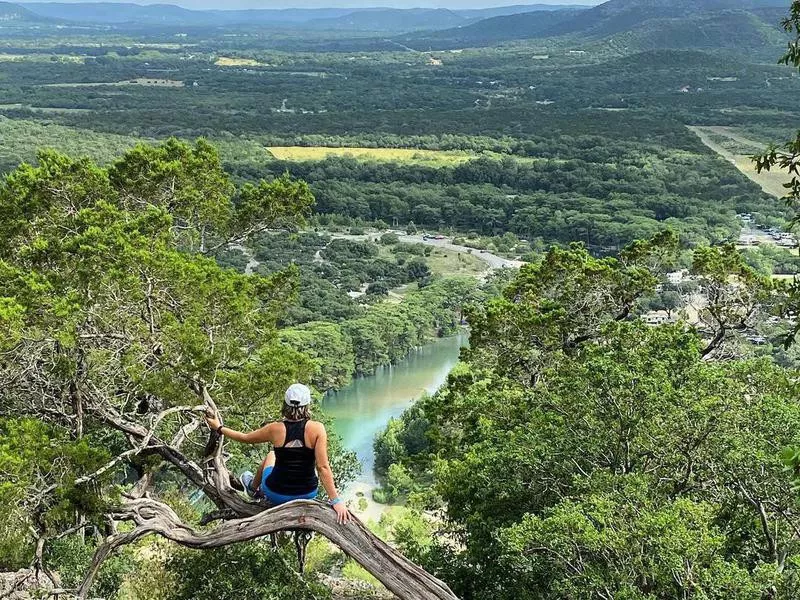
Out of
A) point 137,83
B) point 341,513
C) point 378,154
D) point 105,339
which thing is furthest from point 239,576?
point 137,83

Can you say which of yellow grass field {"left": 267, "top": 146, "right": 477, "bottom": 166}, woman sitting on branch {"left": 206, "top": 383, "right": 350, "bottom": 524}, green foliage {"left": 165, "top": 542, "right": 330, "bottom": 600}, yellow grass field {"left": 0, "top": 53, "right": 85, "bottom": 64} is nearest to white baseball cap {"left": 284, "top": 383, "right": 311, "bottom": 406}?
woman sitting on branch {"left": 206, "top": 383, "right": 350, "bottom": 524}

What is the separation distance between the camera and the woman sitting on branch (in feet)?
16.9

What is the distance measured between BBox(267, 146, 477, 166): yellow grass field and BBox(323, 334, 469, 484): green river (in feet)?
147

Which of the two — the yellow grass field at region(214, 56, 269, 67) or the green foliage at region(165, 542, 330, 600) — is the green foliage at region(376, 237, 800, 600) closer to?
the green foliage at region(165, 542, 330, 600)

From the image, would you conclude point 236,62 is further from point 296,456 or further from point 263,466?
point 296,456

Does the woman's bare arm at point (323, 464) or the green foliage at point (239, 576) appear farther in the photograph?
the green foliage at point (239, 576)

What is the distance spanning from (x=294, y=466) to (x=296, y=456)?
0.07 meters

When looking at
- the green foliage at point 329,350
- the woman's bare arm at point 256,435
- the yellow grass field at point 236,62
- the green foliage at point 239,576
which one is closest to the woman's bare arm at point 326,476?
the woman's bare arm at point 256,435

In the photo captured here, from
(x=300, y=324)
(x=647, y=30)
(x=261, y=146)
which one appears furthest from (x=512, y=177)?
(x=647, y=30)

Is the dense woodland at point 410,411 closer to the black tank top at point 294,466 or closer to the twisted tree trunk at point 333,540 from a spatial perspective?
the twisted tree trunk at point 333,540

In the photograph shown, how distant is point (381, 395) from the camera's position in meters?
33.4

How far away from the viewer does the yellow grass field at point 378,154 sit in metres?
81.8

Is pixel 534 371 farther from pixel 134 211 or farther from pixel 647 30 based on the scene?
pixel 647 30

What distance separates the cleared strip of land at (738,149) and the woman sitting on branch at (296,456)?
63.7 metres
